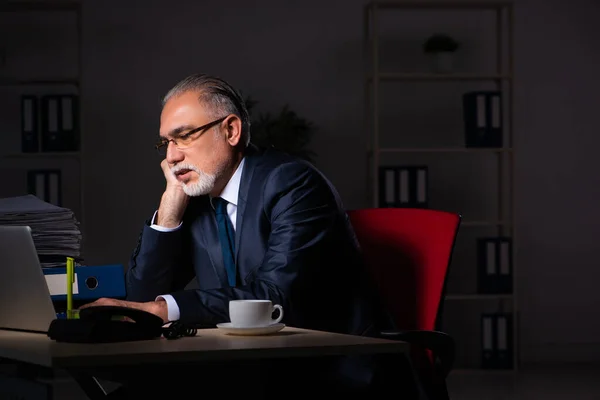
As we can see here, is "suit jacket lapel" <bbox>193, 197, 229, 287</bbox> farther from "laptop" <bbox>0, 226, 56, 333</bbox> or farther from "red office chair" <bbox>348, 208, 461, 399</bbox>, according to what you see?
"laptop" <bbox>0, 226, 56, 333</bbox>

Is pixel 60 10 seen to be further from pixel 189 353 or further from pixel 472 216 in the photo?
pixel 189 353

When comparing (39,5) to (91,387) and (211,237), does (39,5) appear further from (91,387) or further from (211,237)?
(91,387)

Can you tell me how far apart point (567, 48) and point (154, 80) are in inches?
103

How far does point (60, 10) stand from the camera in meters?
6.02

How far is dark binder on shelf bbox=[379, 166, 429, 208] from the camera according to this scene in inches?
227

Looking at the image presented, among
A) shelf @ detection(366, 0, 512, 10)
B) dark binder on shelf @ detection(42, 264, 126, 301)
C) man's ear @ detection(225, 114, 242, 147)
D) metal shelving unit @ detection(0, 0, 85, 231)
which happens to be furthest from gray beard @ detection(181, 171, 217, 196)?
shelf @ detection(366, 0, 512, 10)

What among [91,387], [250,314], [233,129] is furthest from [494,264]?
[250,314]

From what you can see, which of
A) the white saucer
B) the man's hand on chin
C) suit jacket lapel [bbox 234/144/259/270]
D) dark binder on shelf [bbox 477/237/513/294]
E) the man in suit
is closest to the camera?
the white saucer

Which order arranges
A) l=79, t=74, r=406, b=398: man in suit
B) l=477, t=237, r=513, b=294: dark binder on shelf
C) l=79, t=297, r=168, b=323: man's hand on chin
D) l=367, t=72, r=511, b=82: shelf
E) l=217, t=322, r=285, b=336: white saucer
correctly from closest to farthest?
l=217, t=322, r=285, b=336: white saucer, l=79, t=297, r=168, b=323: man's hand on chin, l=79, t=74, r=406, b=398: man in suit, l=367, t=72, r=511, b=82: shelf, l=477, t=237, r=513, b=294: dark binder on shelf

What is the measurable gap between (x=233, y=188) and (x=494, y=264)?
3581mm

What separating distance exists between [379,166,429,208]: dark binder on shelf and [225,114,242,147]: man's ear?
10.6 ft

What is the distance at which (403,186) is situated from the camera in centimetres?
579

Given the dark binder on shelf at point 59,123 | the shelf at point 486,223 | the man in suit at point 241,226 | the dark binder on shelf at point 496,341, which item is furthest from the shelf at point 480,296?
the man in suit at point 241,226

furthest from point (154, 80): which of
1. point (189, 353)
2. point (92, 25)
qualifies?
point (189, 353)
